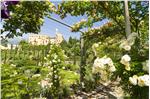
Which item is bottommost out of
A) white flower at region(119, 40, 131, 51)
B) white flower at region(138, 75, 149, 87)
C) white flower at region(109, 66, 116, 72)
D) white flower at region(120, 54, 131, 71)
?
white flower at region(138, 75, 149, 87)

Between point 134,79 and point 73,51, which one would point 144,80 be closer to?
point 134,79

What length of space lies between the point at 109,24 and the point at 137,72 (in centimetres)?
516

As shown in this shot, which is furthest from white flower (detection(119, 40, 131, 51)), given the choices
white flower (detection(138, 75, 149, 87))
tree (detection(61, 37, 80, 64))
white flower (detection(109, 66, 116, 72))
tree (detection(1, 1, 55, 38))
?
tree (detection(61, 37, 80, 64))

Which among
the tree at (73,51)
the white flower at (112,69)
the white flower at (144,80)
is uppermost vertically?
the tree at (73,51)

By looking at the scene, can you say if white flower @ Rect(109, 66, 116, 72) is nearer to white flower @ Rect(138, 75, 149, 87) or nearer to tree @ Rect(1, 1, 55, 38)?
white flower @ Rect(138, 75, 149, 87)

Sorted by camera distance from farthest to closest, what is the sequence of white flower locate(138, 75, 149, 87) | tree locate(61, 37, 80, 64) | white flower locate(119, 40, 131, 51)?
tree locate(61, 37, 80, 64) → white flower locate(119, 40, 131, 51) → white flower locate(138, 75, 149, 87)

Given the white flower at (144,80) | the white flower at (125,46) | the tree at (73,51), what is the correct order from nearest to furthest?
1. the white flower at (144,80)
2. the white flower at (125,46)
3. the tree at (73,51)

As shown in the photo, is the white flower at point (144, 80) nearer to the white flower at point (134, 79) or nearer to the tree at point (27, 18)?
the white flower at point (134, 79)

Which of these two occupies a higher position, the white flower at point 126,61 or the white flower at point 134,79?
the white flower at point 126,61

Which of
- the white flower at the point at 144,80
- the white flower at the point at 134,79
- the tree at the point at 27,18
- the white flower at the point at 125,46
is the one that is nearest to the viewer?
the white flower at the point at 144,80

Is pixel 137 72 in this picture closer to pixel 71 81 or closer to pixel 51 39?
pixel 71 81

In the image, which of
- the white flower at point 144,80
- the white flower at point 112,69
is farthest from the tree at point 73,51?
the white flower at point 144,80

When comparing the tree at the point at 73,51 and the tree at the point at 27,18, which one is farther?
the tree at the point at 73,51

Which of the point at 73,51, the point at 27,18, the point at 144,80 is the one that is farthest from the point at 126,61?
the point at 73,51
